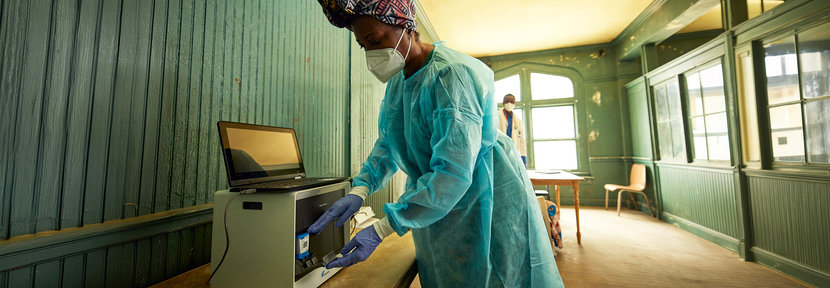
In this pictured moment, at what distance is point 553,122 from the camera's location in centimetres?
517

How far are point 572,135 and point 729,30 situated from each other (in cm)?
271

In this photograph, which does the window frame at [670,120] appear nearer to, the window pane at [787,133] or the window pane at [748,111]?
the window pane at [748,111]

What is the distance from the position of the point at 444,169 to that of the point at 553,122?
520 centimetres

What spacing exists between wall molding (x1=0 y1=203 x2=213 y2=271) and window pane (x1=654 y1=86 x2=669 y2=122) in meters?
4.94

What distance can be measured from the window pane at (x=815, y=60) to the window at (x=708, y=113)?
0.73 metres

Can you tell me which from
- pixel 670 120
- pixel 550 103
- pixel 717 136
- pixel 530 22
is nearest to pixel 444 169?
pixel 717 136

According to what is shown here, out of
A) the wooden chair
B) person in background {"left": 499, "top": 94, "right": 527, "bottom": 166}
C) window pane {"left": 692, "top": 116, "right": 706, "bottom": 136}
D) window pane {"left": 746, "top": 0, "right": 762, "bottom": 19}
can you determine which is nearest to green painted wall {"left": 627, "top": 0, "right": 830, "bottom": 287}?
window pane {"left": 746, "top": 0, "right": 762, "bottom": 19}

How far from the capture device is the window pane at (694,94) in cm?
307

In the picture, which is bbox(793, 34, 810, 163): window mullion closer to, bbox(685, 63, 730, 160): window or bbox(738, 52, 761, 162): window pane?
bbox(738, 52, 761, 162): window pane

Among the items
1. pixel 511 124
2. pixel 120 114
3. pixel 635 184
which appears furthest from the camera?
pixel 635 184

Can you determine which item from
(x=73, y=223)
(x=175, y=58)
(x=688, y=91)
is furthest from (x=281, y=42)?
(x=688, y=91)

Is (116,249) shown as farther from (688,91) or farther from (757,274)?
(688,91)

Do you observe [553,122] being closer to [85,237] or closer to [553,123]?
[553,123]

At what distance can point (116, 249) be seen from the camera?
0.73 meters
